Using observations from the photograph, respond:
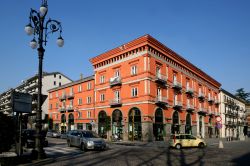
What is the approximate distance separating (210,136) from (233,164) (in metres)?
48.7

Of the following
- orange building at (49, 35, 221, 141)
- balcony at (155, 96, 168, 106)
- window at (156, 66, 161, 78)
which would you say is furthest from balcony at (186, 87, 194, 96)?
window at (156, 66, 161, 78)

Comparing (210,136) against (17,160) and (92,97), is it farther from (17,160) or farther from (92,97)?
(17,160)

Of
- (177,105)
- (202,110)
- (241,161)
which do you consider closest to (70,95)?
(177,105)

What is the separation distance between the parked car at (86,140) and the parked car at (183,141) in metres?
7.19

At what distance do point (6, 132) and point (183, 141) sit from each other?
56.0ft

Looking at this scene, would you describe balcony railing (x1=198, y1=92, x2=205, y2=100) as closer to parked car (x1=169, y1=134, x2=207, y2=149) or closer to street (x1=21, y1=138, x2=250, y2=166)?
parked car (x1=169, y1=134, x2=207, y2=149)

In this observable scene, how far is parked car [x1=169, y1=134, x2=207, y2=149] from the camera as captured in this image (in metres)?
24.9

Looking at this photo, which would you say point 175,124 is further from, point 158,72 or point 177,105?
point 158,72

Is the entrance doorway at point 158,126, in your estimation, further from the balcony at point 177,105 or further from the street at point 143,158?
the street at point 143,158

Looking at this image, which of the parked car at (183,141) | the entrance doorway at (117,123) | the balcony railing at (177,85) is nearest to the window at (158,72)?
the balcony railing at (177,85)

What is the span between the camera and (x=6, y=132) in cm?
1284

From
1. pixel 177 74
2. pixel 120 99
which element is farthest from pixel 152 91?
pixel 177 74

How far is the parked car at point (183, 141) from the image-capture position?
81.8ft

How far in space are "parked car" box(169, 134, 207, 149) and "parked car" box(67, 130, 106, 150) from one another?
7.19 metres
